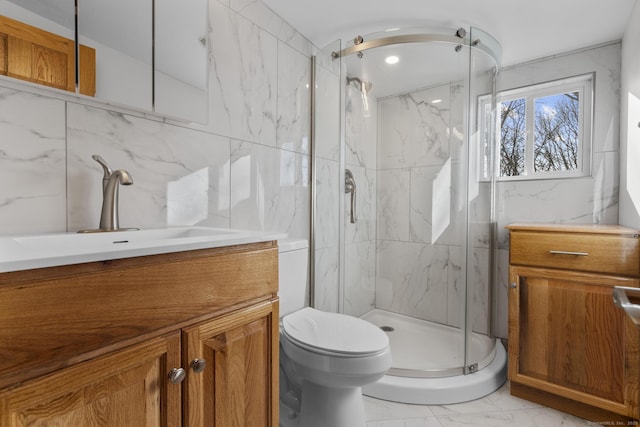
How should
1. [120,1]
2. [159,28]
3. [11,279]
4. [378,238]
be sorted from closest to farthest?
[11,279] → [120,1] → [159,28] → [378,238]

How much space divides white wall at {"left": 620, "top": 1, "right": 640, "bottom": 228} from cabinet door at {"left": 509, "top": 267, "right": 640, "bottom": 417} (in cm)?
44

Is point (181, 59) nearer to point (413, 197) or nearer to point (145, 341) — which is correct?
point (145, 341)

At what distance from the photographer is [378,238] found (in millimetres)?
2133

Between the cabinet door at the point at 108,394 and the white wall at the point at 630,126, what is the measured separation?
2.16 m

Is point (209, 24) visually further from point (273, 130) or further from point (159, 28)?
point (273, 130)

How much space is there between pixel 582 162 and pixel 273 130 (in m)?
2.06

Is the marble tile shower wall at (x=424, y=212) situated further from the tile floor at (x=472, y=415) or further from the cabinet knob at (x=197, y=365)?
the cabinet knob at (x=197, y=365)

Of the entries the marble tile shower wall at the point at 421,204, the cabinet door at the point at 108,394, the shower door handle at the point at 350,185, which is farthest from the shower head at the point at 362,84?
the cabinet door at the point at 108,394

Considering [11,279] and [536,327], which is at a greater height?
[11,279]

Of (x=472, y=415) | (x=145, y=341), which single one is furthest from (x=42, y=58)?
(x=472, y=415)

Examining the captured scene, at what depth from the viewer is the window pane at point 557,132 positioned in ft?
7.42

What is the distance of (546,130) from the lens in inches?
92.9

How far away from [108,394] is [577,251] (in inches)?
79.4

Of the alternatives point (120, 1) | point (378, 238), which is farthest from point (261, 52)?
point (378, 238)
